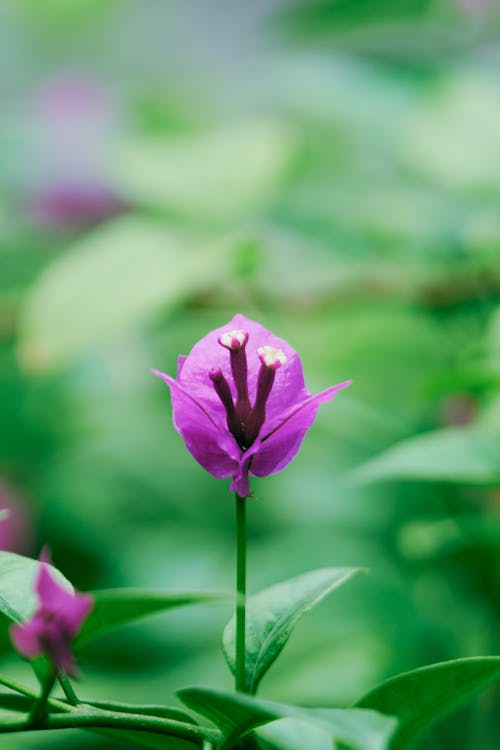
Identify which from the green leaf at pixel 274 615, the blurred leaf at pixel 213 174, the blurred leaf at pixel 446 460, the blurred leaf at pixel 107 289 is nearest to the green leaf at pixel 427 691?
the green leaf at pixel 274 615

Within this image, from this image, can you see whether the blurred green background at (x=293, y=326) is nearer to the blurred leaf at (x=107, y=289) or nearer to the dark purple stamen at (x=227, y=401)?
the blurred leaf at (x=107, y=289)

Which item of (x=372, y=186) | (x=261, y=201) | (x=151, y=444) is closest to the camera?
(x=261, y=201)

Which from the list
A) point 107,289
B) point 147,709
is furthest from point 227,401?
point 107,289

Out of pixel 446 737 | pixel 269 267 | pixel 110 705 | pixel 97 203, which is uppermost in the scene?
pixel 97 203

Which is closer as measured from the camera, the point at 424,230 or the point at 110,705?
the point at 110,705

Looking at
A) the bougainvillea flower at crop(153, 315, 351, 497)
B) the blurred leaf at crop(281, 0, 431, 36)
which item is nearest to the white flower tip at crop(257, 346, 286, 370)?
the bougainvillea flower at crop(153, 315, 351, 497)

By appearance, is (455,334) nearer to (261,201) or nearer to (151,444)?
(261,201)

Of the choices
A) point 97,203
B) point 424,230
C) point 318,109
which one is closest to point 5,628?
point 424,230
